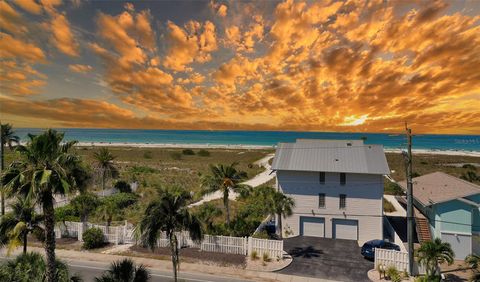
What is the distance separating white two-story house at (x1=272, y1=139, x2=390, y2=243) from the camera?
30.0 metres

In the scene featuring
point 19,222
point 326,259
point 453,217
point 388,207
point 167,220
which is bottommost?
point 326,259

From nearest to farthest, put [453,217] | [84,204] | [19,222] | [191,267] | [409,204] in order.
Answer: [19,222] → [409,204] → [191,267] → [453,217] → [84,204]

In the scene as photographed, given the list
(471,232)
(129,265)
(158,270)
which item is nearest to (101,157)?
(158,270)

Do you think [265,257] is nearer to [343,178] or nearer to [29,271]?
[343,178]

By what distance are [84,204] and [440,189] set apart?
38668 mm

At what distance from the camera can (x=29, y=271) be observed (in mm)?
14773

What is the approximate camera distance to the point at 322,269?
23.2 metres

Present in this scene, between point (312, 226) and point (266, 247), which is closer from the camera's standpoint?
point (266, 247)

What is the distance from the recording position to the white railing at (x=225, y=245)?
25969 mm

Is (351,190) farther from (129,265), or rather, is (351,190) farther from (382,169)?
(129,265)

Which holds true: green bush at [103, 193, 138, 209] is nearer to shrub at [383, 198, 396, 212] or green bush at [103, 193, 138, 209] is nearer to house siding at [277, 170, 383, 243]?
house siding at [277, 170, 383, 243]

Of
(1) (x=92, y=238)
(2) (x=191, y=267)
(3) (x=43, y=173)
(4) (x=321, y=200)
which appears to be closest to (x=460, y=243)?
(4) (x=321, y=200)

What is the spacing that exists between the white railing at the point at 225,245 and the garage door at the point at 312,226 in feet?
29.9

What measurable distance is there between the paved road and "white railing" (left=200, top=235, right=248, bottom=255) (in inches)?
163
